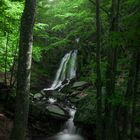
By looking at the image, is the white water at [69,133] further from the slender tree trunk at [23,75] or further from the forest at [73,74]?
the slender tree trunk at [23,75]

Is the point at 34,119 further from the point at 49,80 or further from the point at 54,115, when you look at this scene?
the point at 49,80

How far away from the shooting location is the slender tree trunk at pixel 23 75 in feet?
18.9

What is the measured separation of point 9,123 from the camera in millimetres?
11438

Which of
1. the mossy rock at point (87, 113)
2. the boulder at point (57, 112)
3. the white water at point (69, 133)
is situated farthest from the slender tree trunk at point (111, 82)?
the boulder at point (57, 112)

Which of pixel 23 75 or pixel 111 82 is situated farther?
pixel 111 82

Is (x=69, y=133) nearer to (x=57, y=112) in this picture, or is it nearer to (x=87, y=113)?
(x=57, y=112)

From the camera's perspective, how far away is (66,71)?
22266mm

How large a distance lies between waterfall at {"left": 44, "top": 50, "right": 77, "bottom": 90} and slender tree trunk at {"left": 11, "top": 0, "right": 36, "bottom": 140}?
48.7 ft

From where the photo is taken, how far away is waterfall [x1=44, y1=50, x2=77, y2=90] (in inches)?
845

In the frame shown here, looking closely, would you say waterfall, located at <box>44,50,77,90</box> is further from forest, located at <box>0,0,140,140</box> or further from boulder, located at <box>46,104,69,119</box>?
boulder, located at <box>46,104,69,119</box>

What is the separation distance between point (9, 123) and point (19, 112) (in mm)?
5973

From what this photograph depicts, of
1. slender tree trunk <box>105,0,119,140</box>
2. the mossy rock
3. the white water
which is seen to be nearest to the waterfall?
the white water

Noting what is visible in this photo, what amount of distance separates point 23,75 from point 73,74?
1598cm

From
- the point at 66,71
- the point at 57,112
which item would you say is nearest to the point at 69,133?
the point at 57,112
